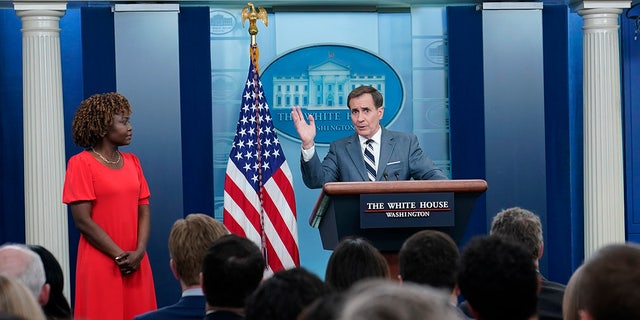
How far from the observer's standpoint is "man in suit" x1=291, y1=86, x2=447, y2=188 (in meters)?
6.07

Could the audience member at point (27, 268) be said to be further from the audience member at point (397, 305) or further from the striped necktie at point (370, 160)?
the striped necktie at point (370, 160)

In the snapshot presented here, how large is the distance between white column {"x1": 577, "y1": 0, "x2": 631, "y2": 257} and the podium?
123 inches

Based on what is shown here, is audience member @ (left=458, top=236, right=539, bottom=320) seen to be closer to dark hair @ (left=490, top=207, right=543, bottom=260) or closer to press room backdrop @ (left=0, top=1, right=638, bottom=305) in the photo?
dark hair @ (left=490, top=207, right=543, bottom=260)

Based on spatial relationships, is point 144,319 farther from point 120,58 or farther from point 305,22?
point 305,22

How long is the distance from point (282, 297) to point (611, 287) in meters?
0.80

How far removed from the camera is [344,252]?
359 centimetres

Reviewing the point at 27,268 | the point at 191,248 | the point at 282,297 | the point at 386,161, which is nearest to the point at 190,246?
the point at 191,248

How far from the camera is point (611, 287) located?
→ 8.35 feet

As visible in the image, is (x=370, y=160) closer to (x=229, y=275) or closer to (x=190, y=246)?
(x=190, y=246)

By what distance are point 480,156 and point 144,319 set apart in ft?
15.5

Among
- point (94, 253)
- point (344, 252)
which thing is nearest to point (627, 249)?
point (344, 252)

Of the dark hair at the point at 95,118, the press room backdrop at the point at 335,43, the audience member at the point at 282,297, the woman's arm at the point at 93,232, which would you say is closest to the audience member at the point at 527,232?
the audience member at the point at 282,297

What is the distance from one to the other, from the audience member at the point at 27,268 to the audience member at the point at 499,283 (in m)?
1.49

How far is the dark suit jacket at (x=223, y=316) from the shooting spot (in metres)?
3.23
